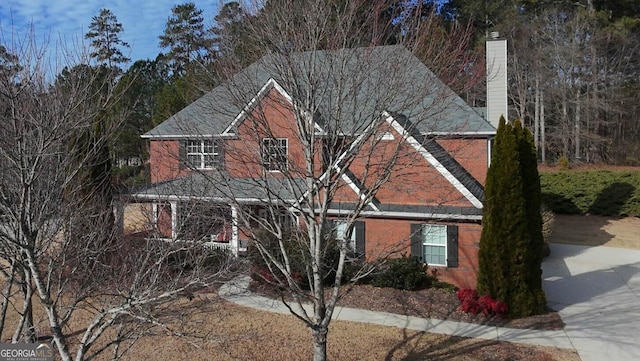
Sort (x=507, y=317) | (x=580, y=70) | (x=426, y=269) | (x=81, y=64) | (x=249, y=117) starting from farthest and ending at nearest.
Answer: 1. (x=580, y=70)
2. (x=426, y=269)
3. (x=507, y=317)
4. (x=249, y=117)
5. (x=81, y=64)

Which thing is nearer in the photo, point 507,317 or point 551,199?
A: point 507,317

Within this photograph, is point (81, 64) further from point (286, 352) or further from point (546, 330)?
point (546, 330)

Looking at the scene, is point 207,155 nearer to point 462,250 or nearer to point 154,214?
point 154,214

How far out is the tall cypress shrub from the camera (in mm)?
11156

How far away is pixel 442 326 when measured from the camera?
10547 millimetres

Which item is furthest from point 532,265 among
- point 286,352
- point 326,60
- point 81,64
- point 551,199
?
point 551,199

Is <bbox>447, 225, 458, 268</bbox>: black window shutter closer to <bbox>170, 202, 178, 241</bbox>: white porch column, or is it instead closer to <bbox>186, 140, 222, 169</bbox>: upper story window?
<bbox>186, 140, 222, 169</bbox>: upper story window

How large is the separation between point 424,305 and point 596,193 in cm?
1883

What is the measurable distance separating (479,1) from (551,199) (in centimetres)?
1207

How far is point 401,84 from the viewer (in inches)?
254

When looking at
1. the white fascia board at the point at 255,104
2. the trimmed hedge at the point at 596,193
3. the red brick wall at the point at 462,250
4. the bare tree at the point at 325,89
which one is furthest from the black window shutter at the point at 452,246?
the trimmed hedge at the point at 596,193

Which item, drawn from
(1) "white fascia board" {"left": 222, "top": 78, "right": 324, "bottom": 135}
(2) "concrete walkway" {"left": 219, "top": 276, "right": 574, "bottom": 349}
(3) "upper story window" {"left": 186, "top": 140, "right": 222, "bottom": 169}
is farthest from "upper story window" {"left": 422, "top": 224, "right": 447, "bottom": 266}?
(3) "upper story window" {"left": 186, "top": 140, "right": 222, "bottom": 169}

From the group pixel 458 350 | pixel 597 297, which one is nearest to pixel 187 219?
pixel 458 350

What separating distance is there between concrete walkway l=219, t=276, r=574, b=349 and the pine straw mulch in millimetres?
261
